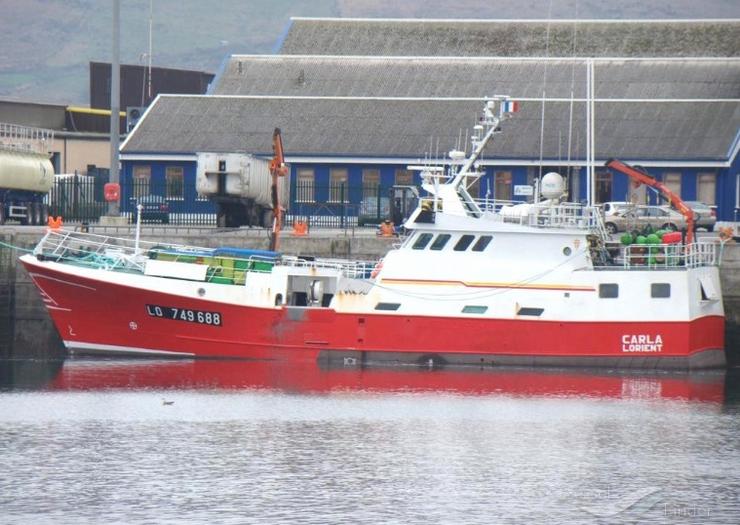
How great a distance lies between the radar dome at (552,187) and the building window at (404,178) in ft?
76.4

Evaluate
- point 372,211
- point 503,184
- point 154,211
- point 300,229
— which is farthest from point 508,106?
point 503,184

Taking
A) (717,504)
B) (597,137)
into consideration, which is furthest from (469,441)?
(597,137)

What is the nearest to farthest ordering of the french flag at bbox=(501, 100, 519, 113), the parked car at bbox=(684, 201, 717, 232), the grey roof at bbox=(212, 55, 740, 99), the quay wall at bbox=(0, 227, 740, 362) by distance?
the french flag at bbox=(501, 100, 519, 113) → the quay wall at bbox=(0, 227, 740, 362) → the parked car at bbox=(684, 201, 717, 232) → the grey roof at bbox=(212, 55, 740, 99)

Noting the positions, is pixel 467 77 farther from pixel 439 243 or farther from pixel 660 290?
pixel 660 290

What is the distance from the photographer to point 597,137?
67875mm

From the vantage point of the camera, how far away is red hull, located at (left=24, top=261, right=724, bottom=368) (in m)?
43.0

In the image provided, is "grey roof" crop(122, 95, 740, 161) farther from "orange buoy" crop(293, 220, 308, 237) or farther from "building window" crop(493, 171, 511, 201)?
"orange buoy" crop(293, 220, 308, 237)

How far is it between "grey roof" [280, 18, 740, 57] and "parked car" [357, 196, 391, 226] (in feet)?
88.7

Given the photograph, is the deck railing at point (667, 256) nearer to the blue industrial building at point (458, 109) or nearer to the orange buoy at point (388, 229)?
the orange buoy at point (388, 229)

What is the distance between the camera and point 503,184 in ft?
219

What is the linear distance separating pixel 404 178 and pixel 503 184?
13.4 ft

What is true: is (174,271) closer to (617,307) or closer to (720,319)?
(617,307)

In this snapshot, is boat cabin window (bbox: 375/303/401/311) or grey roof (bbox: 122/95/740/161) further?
grey roof (bbox: 122/95/740/161)

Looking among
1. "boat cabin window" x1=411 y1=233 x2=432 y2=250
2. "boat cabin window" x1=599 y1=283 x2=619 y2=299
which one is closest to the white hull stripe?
"boat cabin window" x1=411 y1=233 x2=432 y2=250
